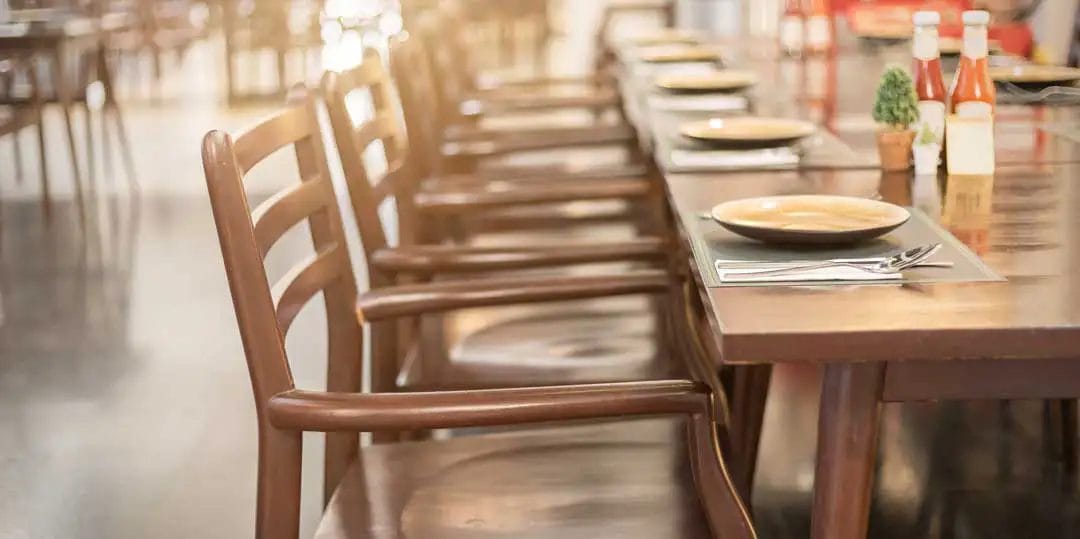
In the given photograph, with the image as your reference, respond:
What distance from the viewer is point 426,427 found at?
1.22m

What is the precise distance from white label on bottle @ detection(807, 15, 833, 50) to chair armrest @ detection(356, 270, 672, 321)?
1.80m

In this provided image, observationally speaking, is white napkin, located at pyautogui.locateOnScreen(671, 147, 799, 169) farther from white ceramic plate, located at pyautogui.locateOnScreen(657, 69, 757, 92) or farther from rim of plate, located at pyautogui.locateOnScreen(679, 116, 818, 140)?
white ceramic plate, located at pyautogui.locateOnScreen(657, 69, 757, 92)

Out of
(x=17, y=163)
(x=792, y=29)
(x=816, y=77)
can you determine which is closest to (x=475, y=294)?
(x=816, y=77)

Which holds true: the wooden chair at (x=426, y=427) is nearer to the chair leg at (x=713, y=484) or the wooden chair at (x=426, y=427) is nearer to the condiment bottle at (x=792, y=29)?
the chair leg at (x=713, y=484)

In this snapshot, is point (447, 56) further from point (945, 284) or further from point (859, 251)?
point (945, 284)

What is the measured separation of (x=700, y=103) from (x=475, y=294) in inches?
43.1

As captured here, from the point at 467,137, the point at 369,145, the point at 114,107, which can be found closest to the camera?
A: the point at 369,145

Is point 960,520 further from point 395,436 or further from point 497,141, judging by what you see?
point 497,141

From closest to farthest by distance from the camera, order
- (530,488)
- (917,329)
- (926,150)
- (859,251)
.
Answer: (917,329) < (859,251) < (530,488) < (926,150)

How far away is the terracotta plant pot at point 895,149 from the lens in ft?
5.84

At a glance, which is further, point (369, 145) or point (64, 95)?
point (64, 95)

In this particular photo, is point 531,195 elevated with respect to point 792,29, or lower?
lower

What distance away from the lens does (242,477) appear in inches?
101

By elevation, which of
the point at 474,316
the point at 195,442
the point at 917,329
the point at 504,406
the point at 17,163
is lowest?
the point at 195,442
